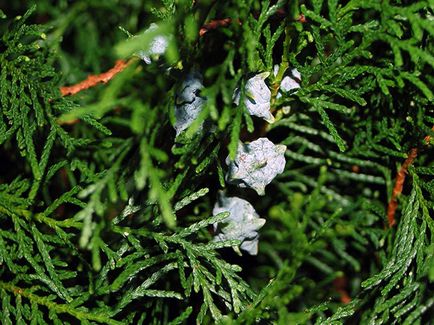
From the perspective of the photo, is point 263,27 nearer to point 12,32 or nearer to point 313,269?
point 12,32

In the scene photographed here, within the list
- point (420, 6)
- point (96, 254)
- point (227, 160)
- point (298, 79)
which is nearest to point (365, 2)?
point (420, 6)

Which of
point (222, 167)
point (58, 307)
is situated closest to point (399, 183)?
point (222, 167)

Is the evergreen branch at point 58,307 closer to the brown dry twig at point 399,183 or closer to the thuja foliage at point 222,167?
the thuja foliage at point 222,167

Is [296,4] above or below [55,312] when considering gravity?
above

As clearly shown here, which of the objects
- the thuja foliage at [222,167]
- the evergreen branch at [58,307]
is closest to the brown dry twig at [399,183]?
the thuja foliage at [222,167]

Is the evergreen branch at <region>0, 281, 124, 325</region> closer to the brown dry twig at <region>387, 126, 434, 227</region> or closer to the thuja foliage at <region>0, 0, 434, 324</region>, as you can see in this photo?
the thuja foliage at <region>0, 0, 434, 324</region>

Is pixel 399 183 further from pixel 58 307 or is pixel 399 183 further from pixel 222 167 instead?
pixel 58 307

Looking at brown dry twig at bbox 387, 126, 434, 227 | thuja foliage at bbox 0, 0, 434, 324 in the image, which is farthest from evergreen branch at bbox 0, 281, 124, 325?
brown dry twig at bbox 387, 126, 434, 227
